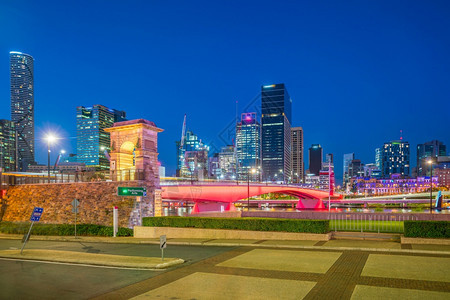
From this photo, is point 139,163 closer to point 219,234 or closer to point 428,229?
point 219,234

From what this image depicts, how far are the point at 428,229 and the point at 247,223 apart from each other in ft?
34.9

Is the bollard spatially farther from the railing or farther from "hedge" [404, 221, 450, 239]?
"hedge" [404, 221, 450, 239]

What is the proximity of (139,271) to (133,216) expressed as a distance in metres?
14.5

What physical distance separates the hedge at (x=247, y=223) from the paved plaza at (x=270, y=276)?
2.68 meters

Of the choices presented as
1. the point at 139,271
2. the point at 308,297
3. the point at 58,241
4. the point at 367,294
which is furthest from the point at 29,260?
the point at 367,294

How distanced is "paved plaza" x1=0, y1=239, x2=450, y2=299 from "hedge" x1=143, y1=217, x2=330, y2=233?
106 inches

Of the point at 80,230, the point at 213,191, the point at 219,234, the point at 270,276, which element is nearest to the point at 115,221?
the point at 80,230

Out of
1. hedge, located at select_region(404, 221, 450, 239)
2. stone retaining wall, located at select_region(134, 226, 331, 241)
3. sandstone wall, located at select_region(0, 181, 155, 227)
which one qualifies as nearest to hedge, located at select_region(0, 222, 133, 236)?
sandstone wall, located at select_region(0, 181, 155, 227)

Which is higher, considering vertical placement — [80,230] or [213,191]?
[213,191]

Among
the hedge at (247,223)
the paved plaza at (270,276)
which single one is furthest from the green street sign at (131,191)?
the paved plaza at (270,276)

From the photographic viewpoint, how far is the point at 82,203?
30.0 m

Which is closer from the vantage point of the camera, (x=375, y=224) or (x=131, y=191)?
(x=131, y=191)

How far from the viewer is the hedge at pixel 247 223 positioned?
2119cm

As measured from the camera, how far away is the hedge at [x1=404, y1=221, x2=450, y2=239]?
59.7 ft
